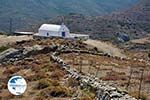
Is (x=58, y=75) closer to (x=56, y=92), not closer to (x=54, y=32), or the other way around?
(x=56, y=92)

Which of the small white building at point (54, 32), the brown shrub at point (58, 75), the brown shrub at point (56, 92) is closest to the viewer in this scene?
the brown shrub at point (56, 92)

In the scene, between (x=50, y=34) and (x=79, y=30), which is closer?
(x=50, y=34)

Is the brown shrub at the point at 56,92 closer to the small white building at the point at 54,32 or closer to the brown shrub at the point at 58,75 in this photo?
the brown shrub at the point at 58,75

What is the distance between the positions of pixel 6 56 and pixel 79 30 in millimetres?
128252

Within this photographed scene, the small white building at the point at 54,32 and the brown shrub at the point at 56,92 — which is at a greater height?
the brown shrub at the point at 56,92

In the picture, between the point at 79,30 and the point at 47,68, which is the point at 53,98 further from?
the point at 79,30

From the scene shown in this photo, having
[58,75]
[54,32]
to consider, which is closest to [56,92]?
[58,75]

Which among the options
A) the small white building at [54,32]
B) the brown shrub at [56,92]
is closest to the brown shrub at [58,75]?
the brown shrub at [56,92]

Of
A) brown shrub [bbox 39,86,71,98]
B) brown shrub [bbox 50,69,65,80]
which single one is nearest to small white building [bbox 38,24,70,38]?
brown shrub [bbox 50,69,65,80]

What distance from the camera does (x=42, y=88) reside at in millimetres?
30359

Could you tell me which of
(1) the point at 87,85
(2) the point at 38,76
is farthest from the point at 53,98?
(2) the point at 38,76

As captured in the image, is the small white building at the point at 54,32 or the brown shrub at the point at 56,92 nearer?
the brown shrub at the point at 56,92

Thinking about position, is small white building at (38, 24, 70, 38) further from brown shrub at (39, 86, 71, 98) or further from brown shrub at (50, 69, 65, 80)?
brown shrub at (39, 86, 71, 98)

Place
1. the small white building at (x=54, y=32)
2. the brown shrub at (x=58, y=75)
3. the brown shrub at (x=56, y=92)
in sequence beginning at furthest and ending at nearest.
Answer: the small white building at (x=54, y=32) < the brown shrub at (x=58, y=75) < the brown shrub at (x=56, y=92)
